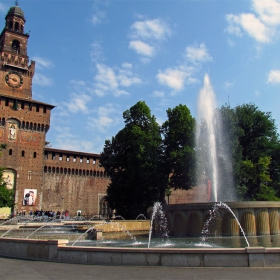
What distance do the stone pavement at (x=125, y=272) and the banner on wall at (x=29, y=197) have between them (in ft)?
107

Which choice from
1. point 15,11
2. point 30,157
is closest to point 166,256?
point 30,157

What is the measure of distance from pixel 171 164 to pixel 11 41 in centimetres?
2932

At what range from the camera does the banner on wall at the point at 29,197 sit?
122ft

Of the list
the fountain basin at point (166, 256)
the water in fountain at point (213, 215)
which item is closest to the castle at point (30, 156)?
the water in fountain at point (213, 215)

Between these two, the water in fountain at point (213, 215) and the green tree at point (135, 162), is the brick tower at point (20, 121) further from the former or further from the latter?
the water in fountain at point (213, 215)

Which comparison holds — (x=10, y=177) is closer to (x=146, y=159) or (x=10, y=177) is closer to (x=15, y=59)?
(x=15, y=59)

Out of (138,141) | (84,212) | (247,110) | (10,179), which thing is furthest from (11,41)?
(247,110)

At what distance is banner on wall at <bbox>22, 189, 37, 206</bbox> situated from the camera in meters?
37.3

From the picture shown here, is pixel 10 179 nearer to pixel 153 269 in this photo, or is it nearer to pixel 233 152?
pixel 233 152

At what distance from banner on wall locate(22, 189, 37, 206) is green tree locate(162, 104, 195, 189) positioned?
727 inches

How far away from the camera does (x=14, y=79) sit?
4091 cm

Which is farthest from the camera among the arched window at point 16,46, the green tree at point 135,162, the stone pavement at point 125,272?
the arched window at point 16,46

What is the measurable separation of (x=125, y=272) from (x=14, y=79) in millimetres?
39698

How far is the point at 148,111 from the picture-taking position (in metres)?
28.1
